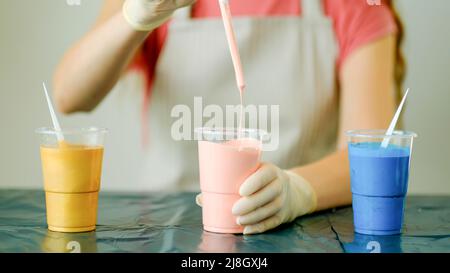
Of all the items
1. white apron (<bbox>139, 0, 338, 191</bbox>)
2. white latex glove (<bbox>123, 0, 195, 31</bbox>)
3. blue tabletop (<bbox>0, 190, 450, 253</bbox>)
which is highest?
white latex glove (<bbox>123, 0, 195, 31</bbox>)

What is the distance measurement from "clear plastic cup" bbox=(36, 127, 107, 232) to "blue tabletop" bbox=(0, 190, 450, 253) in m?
0.03

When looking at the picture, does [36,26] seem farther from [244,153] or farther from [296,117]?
[244,153]

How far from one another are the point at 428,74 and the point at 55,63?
1.34 meters

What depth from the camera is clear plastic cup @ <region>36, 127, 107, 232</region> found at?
3.80 ft

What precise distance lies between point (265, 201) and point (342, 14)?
936 mm

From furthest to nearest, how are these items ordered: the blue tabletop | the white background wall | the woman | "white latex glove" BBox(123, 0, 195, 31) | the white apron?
the white background wall, the white apron, the woman, "white latex glove" BBox(123, 0, 195, 31), the blue tabletop

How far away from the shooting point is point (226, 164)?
1148mm

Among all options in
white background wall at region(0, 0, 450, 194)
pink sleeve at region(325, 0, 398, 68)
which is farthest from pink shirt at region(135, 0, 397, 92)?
Answer: white background wall at region(0, 0, 450, 194)

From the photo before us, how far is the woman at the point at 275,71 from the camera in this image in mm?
1799

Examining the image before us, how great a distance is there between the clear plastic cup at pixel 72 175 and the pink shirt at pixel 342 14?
0.86 metres

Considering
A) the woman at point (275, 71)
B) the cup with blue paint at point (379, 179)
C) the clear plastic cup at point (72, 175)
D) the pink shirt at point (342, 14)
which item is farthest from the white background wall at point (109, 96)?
the cup with blue paint at point (379, 179)

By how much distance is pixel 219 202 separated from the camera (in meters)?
1.17

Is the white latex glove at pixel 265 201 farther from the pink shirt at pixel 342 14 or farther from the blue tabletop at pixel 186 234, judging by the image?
the pink shirt at pixel 342 14

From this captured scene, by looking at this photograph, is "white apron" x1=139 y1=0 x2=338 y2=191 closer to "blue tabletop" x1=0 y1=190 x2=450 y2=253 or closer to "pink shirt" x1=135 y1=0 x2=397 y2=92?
"pink shirt" x1=135 y1=0 x2=397 y2=92
